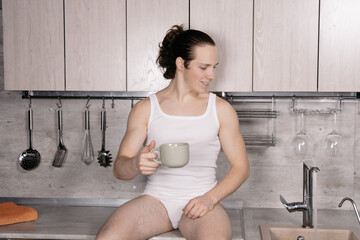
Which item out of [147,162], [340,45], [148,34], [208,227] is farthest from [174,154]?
[340,45]

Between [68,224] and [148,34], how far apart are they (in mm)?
1013

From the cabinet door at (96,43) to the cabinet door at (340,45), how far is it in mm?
958

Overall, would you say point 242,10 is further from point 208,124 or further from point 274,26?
point 208,124

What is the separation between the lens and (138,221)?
1.63 m

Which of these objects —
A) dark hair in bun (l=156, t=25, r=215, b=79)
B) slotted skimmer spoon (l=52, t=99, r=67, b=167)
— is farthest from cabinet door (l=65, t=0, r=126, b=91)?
slotted skimmer spoon (l=52, t=99, r=67, b=167)

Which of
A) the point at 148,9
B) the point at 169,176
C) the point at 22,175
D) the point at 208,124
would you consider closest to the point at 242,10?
the point at 148,9

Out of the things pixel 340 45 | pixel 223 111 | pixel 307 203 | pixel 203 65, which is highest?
pixel 340 45

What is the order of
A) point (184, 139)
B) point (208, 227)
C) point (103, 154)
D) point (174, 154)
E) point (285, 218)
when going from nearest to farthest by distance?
point (174, 154)
point (208, 227)
point (184, 139)
point (285, 218)
point (103, 154)

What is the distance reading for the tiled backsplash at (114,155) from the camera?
228 cm

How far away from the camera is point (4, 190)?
2.46m

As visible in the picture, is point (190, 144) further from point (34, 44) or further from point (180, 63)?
point (34, 44)

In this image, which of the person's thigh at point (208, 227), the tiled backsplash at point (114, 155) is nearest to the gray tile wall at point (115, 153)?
the tiled backsplash at point (114, 155)

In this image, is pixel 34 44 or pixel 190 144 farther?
pixel 34 44

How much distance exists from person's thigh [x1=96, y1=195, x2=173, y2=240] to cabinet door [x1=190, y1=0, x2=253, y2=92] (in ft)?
2.46
